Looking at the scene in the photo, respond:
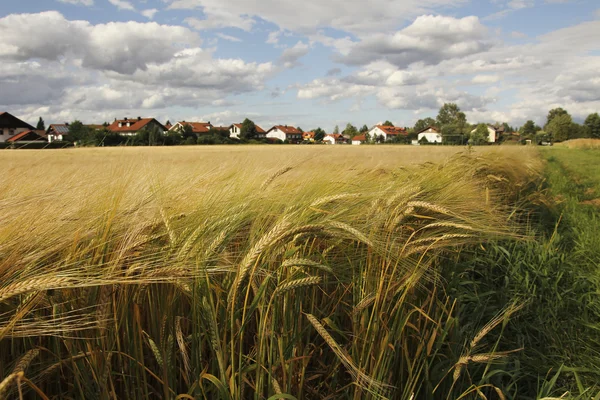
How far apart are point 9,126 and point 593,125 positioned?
113 meters

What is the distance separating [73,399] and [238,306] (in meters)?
0.63

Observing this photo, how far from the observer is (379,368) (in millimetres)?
1663

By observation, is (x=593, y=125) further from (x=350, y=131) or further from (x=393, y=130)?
(x=350, y=131)

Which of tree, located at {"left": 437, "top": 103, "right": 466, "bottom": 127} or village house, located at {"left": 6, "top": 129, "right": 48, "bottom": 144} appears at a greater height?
tree, located at {"left": 437, "top": 103, "right": 466, "bottom": 127}

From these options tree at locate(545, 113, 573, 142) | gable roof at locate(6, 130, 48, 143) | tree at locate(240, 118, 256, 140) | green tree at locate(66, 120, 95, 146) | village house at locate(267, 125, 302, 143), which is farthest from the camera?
village house at locate(267, 125, 302, 143)

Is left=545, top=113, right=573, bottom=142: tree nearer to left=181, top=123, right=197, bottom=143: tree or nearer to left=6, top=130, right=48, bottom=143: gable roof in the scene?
left=181, top=123, right=197, bottom=143: tree

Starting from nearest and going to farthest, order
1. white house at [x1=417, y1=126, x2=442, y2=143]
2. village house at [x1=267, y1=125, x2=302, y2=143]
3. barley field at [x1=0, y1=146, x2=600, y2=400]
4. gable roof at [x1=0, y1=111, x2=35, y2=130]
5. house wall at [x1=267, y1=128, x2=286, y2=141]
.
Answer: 1. barley field at [x1=0, y1=146, x2=600, y2=400]
2. gable roof at [x1=0, y1=111, x2=35, y2=130]
3. white house at [x1=417, y1=126, x2=442, y2=143]
4. village house at [x1=267, y1=125, x2=302, y2=143]
5. house wall at [x1=267, y1=128, x2=286, y2=141]

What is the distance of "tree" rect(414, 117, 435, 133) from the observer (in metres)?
118

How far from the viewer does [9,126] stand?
42.9 meters

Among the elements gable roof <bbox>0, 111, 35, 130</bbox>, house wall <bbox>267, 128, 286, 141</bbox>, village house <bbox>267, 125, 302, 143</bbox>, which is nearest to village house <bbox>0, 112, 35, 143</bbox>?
gable roof <bbox>0, 111, 35, 130</bbox>

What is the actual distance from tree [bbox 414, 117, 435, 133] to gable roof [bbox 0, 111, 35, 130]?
321 feet

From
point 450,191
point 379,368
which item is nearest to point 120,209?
point 379,368

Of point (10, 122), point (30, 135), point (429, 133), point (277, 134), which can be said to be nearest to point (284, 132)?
point (277, 134)

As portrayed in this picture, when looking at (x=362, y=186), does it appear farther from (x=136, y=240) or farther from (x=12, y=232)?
(x=12, y=232)
